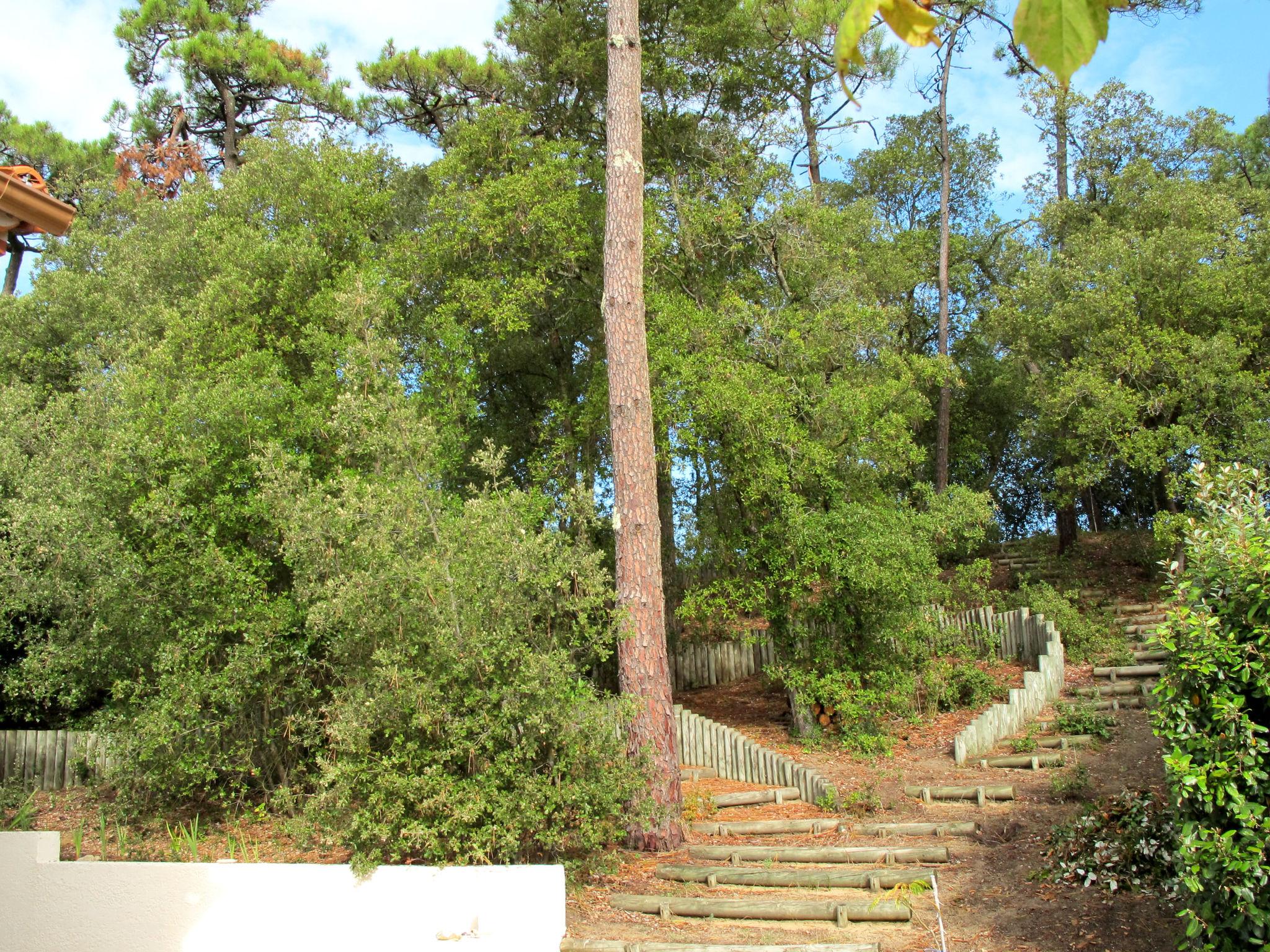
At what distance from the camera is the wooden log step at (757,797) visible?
10.4m

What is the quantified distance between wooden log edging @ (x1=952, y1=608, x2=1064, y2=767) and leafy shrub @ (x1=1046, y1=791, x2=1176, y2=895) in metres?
4.46

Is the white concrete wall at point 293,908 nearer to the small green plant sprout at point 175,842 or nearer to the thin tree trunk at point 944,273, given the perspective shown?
the small green plant sprout at point 175,842

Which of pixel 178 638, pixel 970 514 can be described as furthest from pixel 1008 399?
pixel 178 638

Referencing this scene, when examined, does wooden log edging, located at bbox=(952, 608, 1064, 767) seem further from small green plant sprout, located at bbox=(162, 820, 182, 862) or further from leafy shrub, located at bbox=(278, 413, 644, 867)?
small green plant sprout, located at bbox=(162, 820, 182, 862)

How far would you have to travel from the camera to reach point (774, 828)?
29.3 feet

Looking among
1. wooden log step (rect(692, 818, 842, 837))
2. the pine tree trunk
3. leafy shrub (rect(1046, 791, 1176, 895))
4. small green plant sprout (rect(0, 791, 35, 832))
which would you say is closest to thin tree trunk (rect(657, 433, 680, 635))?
wooden log step (rect(692, 818, 842, 837))

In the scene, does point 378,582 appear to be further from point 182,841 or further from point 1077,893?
point 1077,893

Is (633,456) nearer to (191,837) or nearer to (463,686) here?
(463,686)

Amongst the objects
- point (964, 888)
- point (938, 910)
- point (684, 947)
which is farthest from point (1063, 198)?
point (684, 947)

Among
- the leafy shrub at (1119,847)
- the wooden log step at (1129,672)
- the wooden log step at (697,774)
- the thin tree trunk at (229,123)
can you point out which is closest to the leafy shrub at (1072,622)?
the wooden log step at (1129,672)

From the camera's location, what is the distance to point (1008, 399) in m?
22.8

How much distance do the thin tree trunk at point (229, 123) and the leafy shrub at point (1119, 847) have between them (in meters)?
18.1

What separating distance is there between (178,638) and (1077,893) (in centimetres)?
880

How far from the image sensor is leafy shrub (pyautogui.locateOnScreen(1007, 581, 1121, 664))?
15.2 metres
